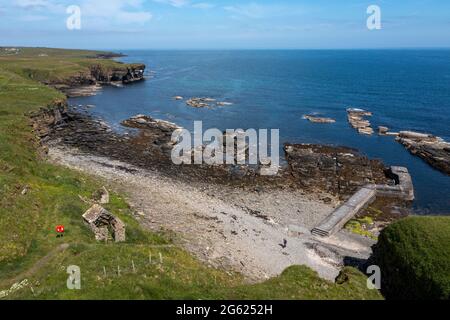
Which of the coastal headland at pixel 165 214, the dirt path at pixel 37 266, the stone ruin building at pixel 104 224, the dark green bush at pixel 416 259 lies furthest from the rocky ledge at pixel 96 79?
the dark green bush at pixel 416 259

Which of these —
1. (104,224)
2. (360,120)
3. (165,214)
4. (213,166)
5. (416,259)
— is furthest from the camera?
(360,120)

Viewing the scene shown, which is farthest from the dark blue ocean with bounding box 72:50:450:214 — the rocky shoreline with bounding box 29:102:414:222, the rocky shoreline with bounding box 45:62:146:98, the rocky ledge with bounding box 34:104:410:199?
the rocky shoreline with bounding box 45:62:146:98

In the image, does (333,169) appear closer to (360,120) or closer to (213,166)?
(213,166)

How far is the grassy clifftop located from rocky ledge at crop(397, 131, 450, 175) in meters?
55.3

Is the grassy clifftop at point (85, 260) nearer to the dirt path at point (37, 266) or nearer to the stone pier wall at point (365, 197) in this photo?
the dirt path at point (37, 266)

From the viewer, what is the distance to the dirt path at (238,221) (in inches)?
1617

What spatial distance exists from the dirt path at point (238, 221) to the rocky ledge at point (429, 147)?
32.5 meters

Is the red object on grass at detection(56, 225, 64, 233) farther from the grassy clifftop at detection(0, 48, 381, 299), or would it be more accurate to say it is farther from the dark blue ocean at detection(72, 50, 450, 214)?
the dark blue ocean at detection(72, 50, 450, 214)

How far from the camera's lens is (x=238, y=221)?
49438 millimetres

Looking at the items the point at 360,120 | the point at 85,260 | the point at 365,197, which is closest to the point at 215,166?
the point at 365,197

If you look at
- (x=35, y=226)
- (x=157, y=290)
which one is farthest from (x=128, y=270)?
(x=35, y=226)

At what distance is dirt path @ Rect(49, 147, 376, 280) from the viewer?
4106cm

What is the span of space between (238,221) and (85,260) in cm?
2474

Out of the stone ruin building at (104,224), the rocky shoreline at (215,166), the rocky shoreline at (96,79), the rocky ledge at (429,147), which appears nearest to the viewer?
the stone ruin building at (104,224)
